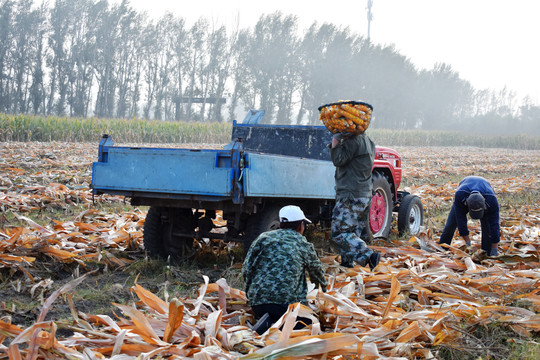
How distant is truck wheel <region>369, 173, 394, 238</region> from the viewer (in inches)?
317

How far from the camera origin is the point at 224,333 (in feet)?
11.8

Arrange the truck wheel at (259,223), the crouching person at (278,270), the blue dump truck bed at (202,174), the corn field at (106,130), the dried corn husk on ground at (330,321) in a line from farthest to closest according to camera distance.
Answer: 1. the corn field at (106,130)
2. the truck wheel at (259,223)
3. the blue dump truck bed at (202,174)
4. the crouching person at (278,270)
5. the dried corn husk on ground at (330,321)

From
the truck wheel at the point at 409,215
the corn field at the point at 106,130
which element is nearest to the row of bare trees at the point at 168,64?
the corn field at the point at 106,130

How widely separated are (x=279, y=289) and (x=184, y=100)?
187ft

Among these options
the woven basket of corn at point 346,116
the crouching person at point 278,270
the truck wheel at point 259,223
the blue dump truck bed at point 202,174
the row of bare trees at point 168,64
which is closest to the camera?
the crouching person at point 278,270

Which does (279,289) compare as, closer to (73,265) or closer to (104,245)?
(73,265)

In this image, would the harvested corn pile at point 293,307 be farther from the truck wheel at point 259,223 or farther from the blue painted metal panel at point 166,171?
the blue painted metal panel at point 166,171

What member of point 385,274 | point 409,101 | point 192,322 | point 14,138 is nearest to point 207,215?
point 385,274

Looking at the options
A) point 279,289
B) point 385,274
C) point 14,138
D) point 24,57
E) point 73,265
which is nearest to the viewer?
point 279,289

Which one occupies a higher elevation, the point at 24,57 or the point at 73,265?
the point at 24,57

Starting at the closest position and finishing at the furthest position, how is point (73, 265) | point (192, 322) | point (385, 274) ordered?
point (192, 322) → point (385, 274) → point (73, 265)

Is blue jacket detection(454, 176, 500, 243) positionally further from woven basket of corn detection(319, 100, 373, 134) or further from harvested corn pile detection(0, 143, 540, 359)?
woven basket of corn detection(319, 100, 373, 134)

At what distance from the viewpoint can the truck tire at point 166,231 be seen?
22.0ft

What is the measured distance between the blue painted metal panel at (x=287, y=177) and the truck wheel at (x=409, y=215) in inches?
77.9
